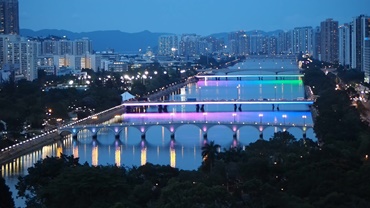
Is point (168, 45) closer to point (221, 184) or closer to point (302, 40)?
point (302, 40)

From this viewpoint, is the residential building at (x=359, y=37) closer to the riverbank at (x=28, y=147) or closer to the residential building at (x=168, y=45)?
the riverbank at (x=28, y=147)

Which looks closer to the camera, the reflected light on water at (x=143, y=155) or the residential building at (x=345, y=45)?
the reflected light on water at (x=143, y=155)

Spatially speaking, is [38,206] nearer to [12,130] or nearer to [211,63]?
[12,130]

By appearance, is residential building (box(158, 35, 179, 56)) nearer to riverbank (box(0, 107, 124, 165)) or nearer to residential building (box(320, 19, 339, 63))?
residential building (box(320, 19, 339, 63))

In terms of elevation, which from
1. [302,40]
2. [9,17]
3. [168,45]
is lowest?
[9,17]

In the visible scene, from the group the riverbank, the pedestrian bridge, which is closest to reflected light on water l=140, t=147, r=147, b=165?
the pedestrian bridge

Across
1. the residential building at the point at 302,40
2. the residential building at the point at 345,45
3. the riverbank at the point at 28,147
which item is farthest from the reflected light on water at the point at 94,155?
the residential building at the point at 302,40

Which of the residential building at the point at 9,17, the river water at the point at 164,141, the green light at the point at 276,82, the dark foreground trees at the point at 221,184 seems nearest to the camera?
the dark foreground trees at the point at 221,184

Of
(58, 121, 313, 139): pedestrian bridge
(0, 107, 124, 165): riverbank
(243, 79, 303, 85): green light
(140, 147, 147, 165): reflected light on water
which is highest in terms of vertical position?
(243, 79, 303, 85): green light

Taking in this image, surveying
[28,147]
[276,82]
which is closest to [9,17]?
[276,82]

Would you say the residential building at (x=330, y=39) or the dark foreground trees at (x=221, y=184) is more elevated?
the residential building at (x=330, y=39)

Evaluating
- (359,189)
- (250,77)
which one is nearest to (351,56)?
(250,77)

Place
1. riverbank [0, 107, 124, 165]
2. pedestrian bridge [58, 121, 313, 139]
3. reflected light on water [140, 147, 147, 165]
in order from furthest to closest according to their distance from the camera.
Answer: pedestrian bridge [58, 121, 313, 139]
riverbank [0, 107, 124, 165]
reflected light on water [140, 147, 147, 165]
